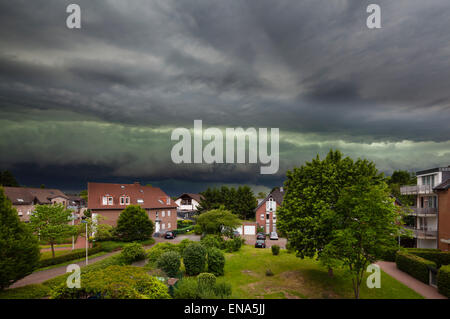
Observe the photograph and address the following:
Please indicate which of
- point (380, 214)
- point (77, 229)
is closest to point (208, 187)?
point (77, 229)

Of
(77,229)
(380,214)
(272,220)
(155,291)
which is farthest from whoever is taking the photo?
(272,220)

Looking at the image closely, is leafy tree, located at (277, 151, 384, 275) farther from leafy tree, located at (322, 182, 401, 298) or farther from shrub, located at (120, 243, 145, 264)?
shrub, located at (120, 243, 145, 264)

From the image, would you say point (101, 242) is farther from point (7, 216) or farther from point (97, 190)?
point (7, 216)

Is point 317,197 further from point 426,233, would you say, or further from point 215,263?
point 426,233

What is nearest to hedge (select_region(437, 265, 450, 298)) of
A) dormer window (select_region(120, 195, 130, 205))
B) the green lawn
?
the green lawn

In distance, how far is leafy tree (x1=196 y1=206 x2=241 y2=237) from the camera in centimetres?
4425

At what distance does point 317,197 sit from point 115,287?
18.4 metres

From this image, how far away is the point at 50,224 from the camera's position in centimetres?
3200

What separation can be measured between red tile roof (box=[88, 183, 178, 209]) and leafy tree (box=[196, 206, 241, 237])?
609 inches

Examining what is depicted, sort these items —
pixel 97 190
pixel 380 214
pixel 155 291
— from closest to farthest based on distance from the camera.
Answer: pixel 155 291, pixel 380 214, pixel 97 190

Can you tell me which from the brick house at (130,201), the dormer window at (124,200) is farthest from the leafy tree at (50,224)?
the dormer window at (124,200)

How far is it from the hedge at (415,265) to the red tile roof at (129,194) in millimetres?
44690

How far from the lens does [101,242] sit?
41344 millimetres
